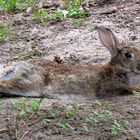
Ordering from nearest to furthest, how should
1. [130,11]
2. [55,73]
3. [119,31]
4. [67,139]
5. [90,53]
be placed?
[67,139], [55,73], [90,53], [119,31], [130,11]

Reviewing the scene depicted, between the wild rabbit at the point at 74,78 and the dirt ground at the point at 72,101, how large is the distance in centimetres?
21

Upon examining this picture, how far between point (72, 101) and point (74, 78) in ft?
1.75

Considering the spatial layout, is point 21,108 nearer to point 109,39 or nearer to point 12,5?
point 109,39

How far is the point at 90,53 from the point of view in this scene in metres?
9.16

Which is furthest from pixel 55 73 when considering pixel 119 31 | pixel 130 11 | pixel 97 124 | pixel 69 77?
pixel 130 11

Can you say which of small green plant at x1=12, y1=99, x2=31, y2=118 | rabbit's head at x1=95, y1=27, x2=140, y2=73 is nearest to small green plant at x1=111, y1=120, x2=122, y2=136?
small green plant at x1=12, y1=99, x2=31, y2=118

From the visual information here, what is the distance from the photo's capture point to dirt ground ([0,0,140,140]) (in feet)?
19.4

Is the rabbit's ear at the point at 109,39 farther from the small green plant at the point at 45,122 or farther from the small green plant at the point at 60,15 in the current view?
the small green plant at the point at 60,15

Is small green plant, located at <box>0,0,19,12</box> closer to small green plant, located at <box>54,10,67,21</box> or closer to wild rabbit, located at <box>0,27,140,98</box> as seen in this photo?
small green plant, located at <box>54,10,67,21</box>

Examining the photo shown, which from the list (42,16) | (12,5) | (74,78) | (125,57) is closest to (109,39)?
(125,57)

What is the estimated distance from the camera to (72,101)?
23.5 feet

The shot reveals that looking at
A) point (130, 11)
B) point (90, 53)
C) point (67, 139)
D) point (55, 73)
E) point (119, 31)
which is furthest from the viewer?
point (130, 11)

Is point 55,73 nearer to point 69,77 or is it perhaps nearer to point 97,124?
point 69,77

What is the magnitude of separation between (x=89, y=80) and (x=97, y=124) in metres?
1.67
